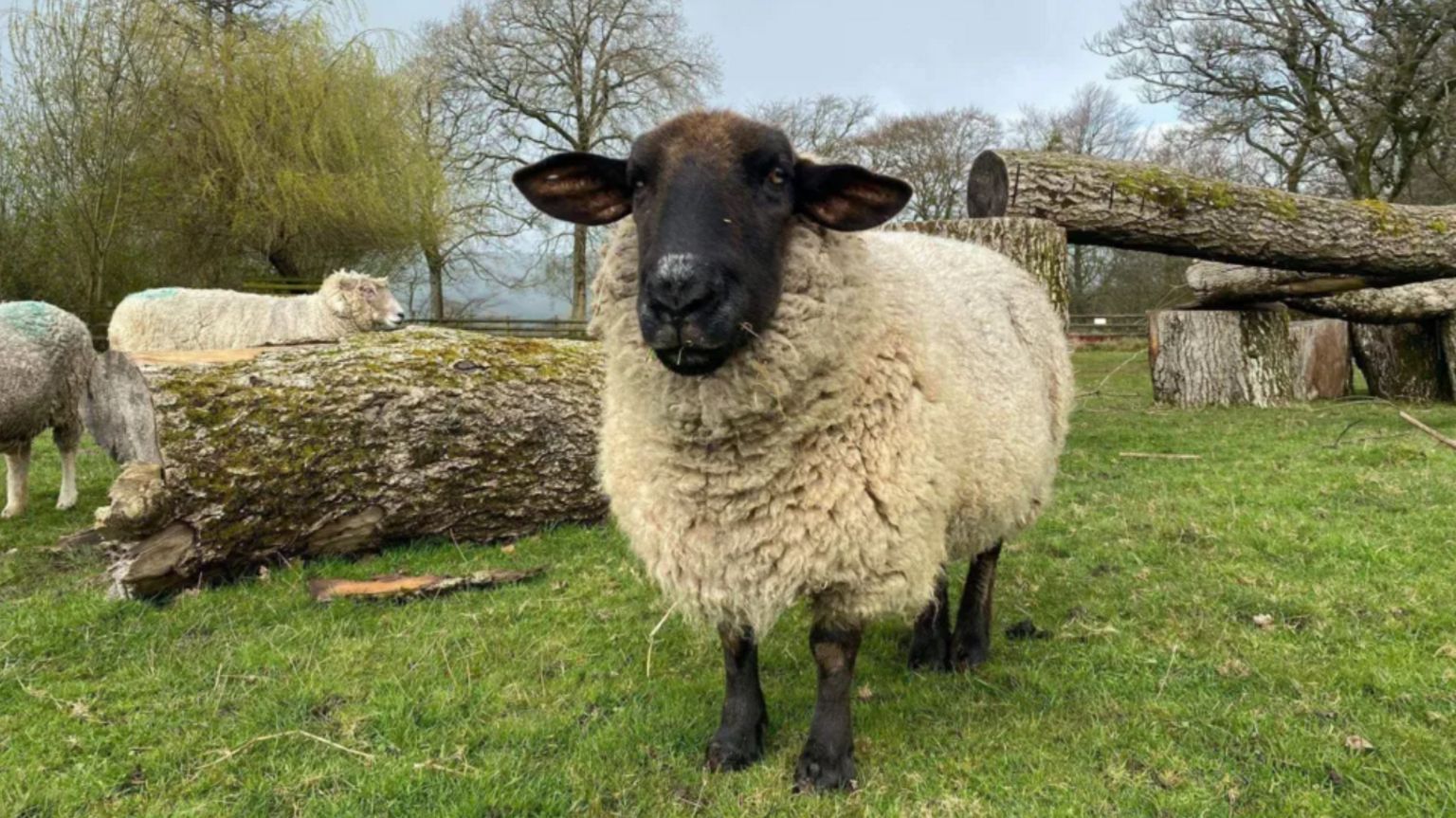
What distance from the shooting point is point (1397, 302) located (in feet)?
36.0

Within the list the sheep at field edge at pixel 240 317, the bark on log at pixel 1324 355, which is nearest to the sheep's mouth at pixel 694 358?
the sheep at field edge at pixel 240 317

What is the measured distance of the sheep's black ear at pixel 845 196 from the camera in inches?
102

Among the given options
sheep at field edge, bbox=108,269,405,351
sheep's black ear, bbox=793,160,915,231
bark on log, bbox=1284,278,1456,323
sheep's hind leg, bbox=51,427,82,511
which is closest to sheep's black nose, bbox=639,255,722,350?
sheep's black ear, bbox=793,160,915,231

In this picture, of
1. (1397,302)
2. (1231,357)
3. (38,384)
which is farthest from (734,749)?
(1397,302)

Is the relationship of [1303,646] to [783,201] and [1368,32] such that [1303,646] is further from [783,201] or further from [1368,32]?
[1368,32]

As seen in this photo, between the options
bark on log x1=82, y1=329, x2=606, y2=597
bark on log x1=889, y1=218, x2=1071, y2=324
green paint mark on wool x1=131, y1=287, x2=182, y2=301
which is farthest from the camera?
green paint mark on wool x1=131, y1=287, x2=182, y2=301

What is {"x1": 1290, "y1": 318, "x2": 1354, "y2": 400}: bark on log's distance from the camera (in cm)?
1252

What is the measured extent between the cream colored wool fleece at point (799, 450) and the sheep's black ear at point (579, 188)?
0.21 m

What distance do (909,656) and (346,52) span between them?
20770 mm

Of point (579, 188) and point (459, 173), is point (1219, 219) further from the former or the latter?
point (459, 173)

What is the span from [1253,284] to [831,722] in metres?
10.5

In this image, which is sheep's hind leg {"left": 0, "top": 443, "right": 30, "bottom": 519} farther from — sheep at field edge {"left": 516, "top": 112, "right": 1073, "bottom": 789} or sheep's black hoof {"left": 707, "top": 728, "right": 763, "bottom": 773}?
sheep's black hoof {"left": 707, "top": 728, "right": 763, "bottom": 773}

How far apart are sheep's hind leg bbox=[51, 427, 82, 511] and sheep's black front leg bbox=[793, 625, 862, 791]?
6983mm

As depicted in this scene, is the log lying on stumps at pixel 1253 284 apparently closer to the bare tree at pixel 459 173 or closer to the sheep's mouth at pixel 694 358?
the sheep's mouth at pixel 694 358
